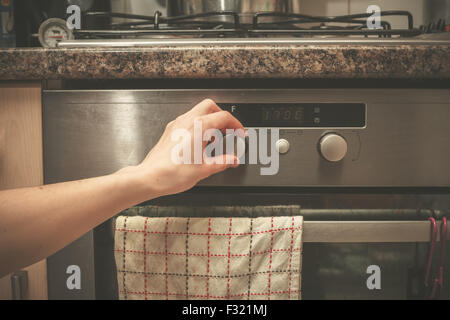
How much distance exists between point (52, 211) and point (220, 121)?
9.3 inches

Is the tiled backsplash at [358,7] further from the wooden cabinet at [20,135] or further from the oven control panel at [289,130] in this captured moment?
the wooden cabinet at [20,135]

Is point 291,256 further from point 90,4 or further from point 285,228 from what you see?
point 90,4

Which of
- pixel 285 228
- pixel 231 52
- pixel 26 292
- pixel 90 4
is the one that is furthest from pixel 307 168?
pixel 90 4

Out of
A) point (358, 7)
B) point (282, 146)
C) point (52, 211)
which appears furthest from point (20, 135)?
point (358, 7)

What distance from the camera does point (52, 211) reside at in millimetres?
412

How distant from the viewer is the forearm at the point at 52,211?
409 millimetres

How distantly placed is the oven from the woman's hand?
0.05m

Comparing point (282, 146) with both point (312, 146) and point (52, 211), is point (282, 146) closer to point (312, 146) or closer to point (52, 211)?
point (312, 146)

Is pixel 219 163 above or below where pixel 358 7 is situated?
below

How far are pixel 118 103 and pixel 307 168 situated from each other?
0.30 metres

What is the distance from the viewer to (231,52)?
0.49 m

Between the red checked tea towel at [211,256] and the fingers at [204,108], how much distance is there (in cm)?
15

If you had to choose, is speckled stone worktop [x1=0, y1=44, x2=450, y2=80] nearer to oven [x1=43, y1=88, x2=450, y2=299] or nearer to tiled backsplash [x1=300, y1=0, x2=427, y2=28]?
oven [x1=43, y1=88, x2=450, y2=299]

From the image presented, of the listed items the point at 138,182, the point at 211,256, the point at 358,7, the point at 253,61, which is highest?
the point at 358,7
